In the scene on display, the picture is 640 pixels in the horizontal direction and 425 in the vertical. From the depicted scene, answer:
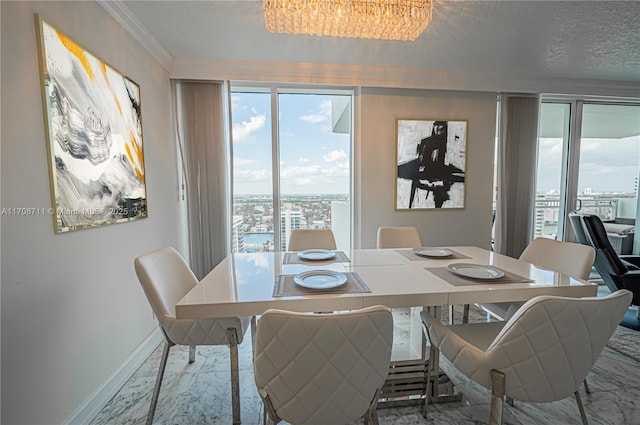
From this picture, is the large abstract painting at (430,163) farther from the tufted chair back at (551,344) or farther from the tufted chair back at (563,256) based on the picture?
the tufted chair back at (551,344)

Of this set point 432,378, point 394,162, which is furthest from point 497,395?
point 394,162

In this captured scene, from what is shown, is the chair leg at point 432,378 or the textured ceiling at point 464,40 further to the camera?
the textured ceiling at point 464,40

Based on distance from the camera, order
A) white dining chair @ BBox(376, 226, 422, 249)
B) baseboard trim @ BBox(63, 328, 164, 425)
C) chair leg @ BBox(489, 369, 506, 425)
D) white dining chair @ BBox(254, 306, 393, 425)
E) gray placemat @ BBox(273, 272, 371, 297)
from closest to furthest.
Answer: white dining chair @ BBox(254, 306, 393, 425), chair leg @ BBox(489, 369, 506, 425), gray placemat @ BBox(273, 272, 371, 297), baseboard trim @ BBox(63, 328, 164, 425), white dining chair @ BBox(376, 226, 422, 249)

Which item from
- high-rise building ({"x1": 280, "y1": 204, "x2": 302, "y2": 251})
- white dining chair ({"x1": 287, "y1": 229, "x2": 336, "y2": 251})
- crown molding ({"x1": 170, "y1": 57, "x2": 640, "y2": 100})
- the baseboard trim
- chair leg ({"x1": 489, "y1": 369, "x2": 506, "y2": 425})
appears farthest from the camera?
high-rise building ({"x1": 280, "y1": 204, "x2": 302, "y2": 251})

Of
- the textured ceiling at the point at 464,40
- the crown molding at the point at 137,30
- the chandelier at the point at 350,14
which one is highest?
the textured ceiling at the point at 464,40

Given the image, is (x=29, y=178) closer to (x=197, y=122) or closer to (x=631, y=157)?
(x=197, y=122)

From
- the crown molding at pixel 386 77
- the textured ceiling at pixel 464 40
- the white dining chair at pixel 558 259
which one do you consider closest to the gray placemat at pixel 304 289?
the white dining chair at pixel 558 259

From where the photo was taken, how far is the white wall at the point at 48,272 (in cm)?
109

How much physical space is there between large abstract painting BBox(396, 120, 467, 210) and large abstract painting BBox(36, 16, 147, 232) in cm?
252

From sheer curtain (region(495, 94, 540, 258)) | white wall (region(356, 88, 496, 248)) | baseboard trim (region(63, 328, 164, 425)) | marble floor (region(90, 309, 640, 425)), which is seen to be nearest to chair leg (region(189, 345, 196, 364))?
marble floor (region(90, 309, 640, 425))

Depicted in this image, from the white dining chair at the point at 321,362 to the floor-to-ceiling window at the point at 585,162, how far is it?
3.79 m

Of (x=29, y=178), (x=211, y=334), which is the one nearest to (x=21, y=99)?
(x=29, y=178)

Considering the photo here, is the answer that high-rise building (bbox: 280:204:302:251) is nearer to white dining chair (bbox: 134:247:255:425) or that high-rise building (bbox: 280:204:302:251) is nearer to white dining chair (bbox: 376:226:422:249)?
white dining chair (bbox: 376:226:422:249)

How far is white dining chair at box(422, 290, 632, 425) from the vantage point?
3.03 ft
